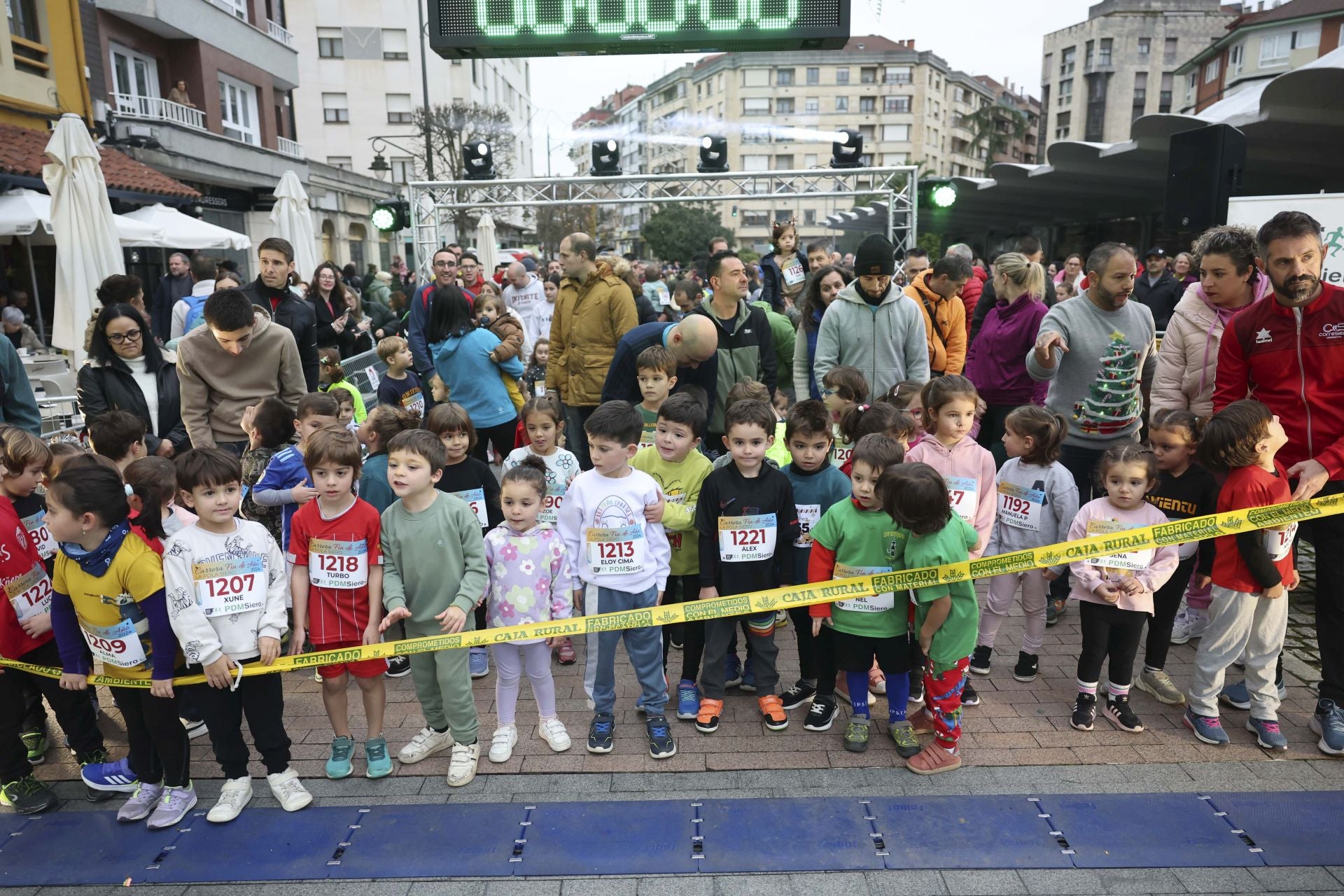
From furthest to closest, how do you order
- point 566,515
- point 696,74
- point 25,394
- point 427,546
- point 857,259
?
point 696,74, point 857,259, point 25,394, point 566,515, point 427,546

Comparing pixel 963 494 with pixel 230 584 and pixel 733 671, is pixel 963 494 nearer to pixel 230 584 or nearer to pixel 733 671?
pixel 733 671

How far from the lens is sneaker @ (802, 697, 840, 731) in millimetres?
4133

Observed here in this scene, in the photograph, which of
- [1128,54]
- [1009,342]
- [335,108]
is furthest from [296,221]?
[1128,54]

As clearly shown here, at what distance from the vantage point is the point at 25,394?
5074mm

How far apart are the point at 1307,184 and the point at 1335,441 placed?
53.8ft

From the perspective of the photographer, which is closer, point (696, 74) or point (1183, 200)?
point (1183, 200)

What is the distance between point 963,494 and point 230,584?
331 centimetres

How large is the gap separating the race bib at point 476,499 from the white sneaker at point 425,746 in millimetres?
1088

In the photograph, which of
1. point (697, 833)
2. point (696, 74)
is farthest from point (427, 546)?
point (696, 74)

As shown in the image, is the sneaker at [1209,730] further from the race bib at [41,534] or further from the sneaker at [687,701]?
the race bib at [41,534]

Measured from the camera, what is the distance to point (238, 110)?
79.0ft

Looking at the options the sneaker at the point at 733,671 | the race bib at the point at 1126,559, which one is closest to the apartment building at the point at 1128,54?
the race bib at the point at 1126,559

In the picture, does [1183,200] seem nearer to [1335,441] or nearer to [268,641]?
[1335,441]

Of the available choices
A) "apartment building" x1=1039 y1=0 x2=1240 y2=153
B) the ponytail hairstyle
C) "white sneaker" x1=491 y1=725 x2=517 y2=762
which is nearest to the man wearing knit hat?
the ponytail hairstyle
